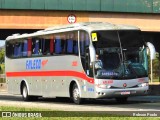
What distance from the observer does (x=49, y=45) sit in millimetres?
25125

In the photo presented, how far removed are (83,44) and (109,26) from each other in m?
1.35

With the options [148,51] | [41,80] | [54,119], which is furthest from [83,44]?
[54,119]

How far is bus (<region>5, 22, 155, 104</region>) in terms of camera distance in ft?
71.7

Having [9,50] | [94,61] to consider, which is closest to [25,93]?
[9,50]

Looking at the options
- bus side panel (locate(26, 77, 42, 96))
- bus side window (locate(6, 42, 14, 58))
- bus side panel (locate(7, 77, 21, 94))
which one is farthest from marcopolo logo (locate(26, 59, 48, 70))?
bus side window (locate(6, 42, 14, 58))

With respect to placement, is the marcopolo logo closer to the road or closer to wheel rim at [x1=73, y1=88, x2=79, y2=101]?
the road

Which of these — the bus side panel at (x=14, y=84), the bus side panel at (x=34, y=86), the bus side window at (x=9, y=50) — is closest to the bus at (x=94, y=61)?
the bus side panel at (x=34, y=86)

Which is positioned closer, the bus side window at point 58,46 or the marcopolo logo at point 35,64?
the bus side window at point 58,46

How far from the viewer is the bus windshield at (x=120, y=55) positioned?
71.5 ft

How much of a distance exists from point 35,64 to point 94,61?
5.88 metres

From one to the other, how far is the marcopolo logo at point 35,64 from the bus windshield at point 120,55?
179 inches

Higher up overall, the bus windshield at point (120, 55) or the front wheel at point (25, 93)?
the bus windshield at point (120, 55)

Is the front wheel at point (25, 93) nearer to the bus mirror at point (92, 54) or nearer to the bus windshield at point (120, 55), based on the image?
the bus windshield at point (120, 55)

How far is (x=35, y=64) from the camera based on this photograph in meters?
26.9
